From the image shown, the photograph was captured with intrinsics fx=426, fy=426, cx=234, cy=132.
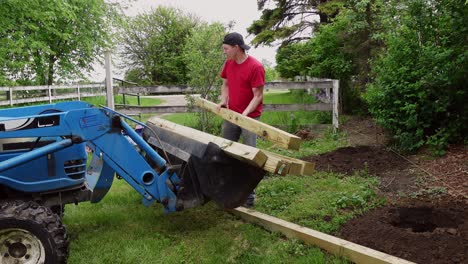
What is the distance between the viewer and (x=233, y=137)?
5105 mm

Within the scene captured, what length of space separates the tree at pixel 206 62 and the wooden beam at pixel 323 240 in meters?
4.52

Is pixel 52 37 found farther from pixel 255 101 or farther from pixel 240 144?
pixel 240 144

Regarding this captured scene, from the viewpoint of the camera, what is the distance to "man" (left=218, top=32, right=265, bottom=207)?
4.62 metres

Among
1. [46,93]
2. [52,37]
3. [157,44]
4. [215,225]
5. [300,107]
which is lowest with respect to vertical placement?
[215,225]

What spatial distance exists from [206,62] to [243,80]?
12.7 ft

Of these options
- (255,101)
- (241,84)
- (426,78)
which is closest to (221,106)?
(241,84)

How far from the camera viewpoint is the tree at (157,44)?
35688mm

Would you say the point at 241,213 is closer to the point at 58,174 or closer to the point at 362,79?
the point at 58,174

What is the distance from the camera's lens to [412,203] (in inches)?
184

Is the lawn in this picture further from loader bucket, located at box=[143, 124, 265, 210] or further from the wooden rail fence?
the wooden rail fence

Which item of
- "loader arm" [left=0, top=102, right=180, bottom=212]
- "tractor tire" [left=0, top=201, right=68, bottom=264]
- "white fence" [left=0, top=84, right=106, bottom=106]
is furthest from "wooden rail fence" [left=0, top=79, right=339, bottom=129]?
"tractor tire" [left=0, top=201, right=68, bottom=264]

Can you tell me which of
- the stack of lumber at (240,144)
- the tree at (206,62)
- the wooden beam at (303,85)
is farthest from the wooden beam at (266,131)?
the wooden beam at (303,85)

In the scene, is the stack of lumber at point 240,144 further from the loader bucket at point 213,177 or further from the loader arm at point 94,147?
the loader arm at point 94,147

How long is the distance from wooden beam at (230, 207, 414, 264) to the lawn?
0.06 metres
